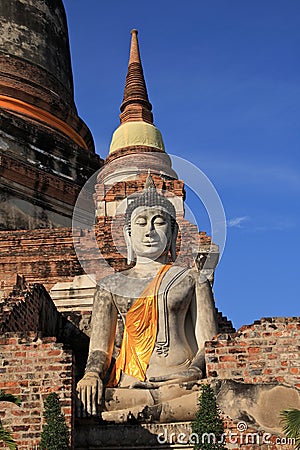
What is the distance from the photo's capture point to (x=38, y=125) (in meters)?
17.5

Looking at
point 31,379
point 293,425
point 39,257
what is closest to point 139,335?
point 31,379

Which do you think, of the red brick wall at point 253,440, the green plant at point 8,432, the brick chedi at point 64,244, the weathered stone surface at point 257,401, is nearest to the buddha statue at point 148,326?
the brick chedi at point 64,244

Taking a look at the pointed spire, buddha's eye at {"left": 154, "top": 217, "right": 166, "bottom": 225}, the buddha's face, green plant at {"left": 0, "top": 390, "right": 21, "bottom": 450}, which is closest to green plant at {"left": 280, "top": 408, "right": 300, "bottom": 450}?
green plant at {"left": 0, "top": 390, "right": 21, "bottom": 450}

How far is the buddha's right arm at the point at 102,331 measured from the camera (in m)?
8.04

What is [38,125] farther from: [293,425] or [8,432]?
[293,425]

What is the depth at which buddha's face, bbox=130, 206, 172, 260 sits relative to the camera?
8.76 m

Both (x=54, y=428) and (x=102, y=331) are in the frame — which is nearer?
(x=54, y=428)

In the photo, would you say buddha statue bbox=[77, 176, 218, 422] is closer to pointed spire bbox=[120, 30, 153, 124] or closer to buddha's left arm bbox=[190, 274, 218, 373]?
buddha's left arm bbox=[190, 274, 218, 373]

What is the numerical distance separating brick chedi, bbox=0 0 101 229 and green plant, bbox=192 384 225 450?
362 inches

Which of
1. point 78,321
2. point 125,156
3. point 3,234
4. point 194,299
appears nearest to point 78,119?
point 125,156

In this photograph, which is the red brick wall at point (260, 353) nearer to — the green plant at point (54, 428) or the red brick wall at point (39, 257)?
the green plant at point (54, 428)

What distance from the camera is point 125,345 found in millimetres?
8250

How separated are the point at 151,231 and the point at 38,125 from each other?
930cm

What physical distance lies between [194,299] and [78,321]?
2537mm
